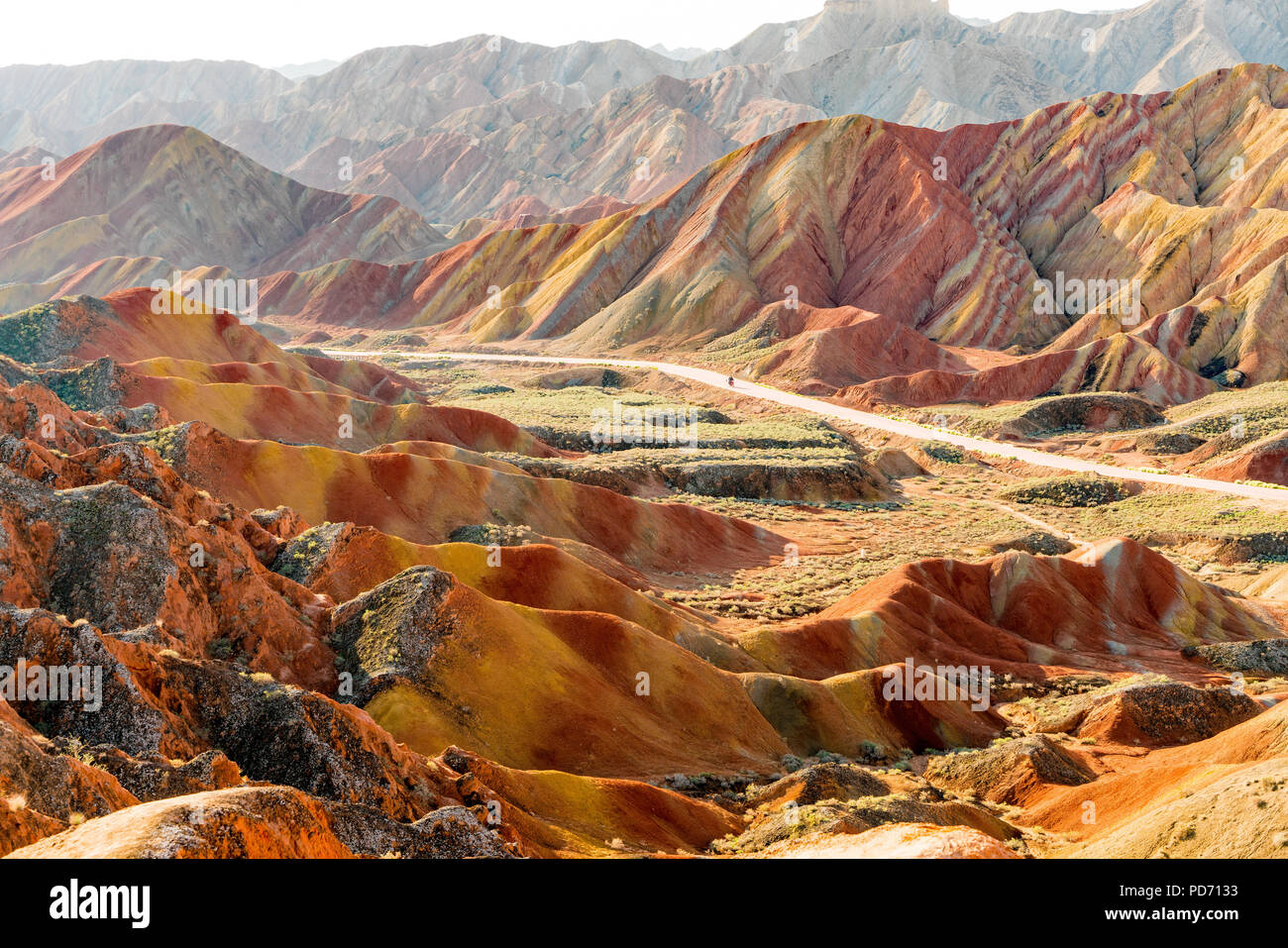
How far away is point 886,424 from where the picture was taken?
8025 cm

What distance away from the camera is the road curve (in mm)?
62938

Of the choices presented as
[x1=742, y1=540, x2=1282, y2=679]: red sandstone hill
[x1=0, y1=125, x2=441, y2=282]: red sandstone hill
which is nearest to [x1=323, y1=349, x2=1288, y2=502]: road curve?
[x1=742, y1=540, x2=1282, y2=679]: red sandstone hill

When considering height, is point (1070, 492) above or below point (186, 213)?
below

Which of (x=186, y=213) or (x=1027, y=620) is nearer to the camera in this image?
(x=1027, y=620)

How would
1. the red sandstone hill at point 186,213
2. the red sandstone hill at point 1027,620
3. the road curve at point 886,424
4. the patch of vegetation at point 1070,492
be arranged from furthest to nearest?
the red sandstone hill at point 186,213
the road curve at point 886,424
the patch of vegetation at point 1070,492
the red sandstone hill at point 1027,620

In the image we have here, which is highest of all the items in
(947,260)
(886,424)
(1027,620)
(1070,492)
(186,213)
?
(186,213)

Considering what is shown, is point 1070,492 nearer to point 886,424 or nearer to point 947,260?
point 886,424

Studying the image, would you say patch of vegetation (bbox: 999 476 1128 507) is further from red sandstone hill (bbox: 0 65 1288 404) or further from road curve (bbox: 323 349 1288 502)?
red sandstone hill (bbox: 0 65 1288 404)

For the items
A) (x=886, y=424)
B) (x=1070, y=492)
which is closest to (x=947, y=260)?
(x=886, y=424)

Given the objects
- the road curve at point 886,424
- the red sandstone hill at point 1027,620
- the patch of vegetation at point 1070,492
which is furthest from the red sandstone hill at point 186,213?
the red sandstone hill at point 1027,620

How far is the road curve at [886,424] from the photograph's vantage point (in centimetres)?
6294

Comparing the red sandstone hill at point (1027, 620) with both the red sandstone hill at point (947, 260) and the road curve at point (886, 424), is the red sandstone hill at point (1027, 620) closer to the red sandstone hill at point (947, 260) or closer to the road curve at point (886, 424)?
the road curve at point (886, 424)

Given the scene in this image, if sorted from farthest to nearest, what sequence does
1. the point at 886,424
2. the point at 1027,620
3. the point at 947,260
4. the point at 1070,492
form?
the point at 947,260
the point at 886,424
the point at 1070,492
the point at 1027,620
